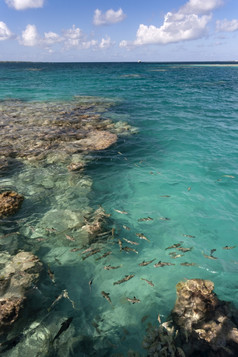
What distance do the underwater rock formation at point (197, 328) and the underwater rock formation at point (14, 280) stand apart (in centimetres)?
368

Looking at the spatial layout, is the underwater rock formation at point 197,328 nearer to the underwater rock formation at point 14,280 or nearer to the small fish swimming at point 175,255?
the small fish swimming at point 175,255

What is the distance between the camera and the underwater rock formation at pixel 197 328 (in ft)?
16.7

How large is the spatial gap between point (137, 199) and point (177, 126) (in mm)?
13367

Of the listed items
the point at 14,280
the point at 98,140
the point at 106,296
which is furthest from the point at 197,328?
the point at 98,140

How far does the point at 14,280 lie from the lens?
679 cm

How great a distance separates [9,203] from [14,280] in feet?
12.9

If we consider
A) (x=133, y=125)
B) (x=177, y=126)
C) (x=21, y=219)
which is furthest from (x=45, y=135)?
(x=177, y=126)

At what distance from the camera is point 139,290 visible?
7074 mm

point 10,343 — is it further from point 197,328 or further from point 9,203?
point 9,203

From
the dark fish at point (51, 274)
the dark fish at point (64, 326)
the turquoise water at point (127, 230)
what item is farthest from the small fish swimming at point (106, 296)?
the dark fish at point (51, 274)

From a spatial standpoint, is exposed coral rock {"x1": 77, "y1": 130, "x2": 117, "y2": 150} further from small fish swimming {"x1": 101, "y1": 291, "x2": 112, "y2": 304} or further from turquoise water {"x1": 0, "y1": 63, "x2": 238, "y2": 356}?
small fish swimming {"x1": 101, "y1": 291, "x2": 112, "y2": 304}

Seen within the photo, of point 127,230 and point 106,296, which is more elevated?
point 127,230

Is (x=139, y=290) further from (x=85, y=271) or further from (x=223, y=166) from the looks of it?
(x=223, y=166)

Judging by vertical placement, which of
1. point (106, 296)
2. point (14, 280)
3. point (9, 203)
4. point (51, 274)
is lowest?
point (106, 296)
